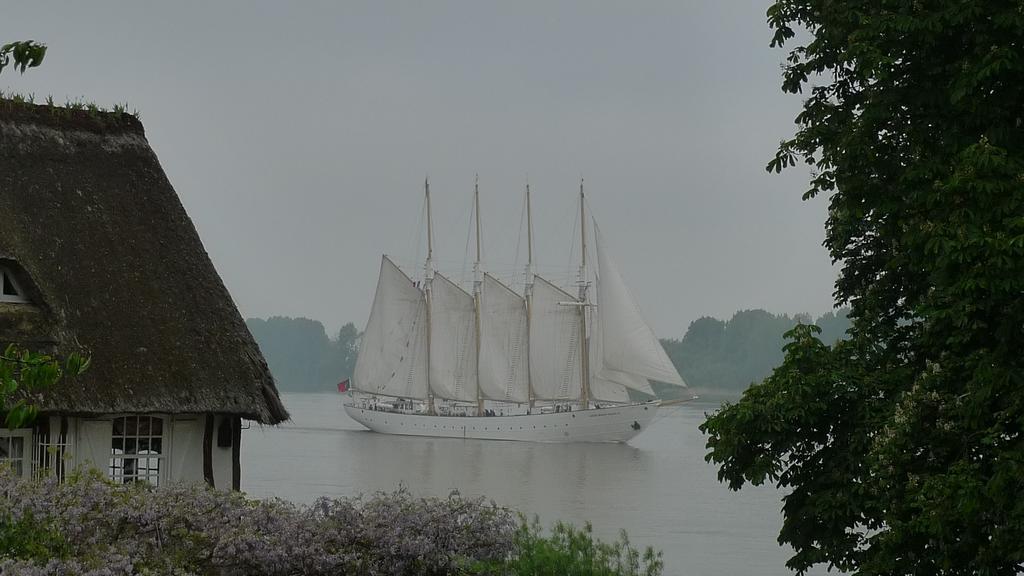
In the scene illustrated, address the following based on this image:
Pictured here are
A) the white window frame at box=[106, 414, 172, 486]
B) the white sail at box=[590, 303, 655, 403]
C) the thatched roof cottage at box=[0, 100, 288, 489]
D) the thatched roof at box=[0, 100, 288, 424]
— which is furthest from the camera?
the white sail at box=[590, 303, 655, 403]

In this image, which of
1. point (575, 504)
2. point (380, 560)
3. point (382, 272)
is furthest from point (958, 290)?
point (382, 272)

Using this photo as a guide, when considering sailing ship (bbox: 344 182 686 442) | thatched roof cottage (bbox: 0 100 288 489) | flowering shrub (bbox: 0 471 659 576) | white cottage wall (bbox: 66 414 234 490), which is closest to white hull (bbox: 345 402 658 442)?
sailing ship (bbox: 344 182 686 442)

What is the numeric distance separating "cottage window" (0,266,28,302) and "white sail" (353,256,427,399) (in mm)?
65917

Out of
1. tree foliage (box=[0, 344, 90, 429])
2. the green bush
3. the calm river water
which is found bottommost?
the calm river water

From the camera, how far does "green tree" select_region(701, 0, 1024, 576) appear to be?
11.7 metres

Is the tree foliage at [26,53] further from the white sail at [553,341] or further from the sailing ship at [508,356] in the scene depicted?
the white sail at [553,341]

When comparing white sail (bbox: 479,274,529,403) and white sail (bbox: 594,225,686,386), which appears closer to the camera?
white sail (bbox: 594,225,686,386)

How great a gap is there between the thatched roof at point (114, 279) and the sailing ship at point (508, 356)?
5992cm

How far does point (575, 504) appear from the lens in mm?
44281

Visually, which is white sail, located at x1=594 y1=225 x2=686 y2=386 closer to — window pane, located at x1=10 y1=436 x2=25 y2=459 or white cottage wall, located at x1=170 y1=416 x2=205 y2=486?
white cottage wall, located at x1=170 y1=416 x2=205 y2=486

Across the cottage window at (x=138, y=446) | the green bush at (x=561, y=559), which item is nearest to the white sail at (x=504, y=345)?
the cottage window at (x=138, y=446)

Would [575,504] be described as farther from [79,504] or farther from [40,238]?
[79,504]

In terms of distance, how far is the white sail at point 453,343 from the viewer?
8581 cm

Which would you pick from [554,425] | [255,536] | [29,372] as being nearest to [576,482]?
[554,425]
